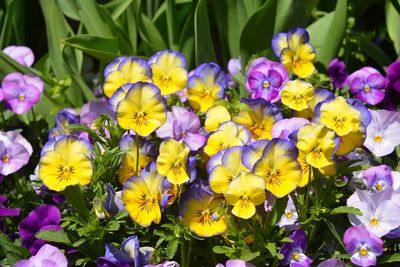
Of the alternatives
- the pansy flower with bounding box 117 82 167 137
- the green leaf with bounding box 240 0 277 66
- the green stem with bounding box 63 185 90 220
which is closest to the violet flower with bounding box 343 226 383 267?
the pansy flower with bounding box 117 82 167 137

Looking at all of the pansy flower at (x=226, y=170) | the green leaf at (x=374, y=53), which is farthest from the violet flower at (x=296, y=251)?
the green leaf at (x=374, y=53)

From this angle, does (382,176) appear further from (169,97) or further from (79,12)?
(79,12)

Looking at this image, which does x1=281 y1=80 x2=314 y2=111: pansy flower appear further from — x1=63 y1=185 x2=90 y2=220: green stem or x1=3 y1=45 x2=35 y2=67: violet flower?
x1=3 y1=45 x2=35 y2=67: violet flower

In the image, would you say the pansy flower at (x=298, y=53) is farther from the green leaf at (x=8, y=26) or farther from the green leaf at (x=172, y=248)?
the green leaf at (x=8, y=26)

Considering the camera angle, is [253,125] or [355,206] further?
[253,125]

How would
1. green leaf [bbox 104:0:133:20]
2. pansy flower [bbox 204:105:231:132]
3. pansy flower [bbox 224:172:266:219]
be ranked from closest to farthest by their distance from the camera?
pansy flower [bbox 224:172:266:219] < pansy flower [bbox 204:105:231:132] < green leaf [bbox 104:0:133:20]

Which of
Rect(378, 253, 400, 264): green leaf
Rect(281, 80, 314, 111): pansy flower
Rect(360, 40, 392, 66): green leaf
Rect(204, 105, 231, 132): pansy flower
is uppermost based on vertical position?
Rect(281, 80, 314, 111): pansy flower

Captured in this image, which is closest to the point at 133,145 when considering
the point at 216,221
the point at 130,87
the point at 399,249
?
the point at 130,87
